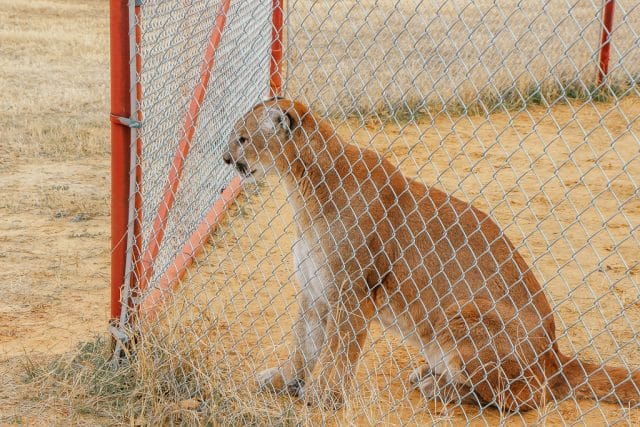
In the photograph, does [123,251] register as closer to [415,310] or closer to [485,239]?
[415,310]

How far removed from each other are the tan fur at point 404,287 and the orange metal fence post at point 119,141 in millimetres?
814

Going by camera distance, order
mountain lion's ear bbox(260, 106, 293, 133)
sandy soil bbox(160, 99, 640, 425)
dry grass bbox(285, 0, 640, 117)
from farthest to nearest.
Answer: dry grass bbox(285, 0, 640, 117), mountain lion's ear bbox(260, 106, 293, 133), sandy soil bbox(160, 99, 640, 425)

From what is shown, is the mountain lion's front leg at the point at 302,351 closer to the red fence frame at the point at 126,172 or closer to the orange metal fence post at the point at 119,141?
the red fence frame at the point at 126,172

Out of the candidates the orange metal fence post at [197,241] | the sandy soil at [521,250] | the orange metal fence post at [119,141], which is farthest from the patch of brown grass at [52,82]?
the orange metal fence post at [119,141]

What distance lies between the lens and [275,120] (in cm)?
474

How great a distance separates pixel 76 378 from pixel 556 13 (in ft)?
41.9

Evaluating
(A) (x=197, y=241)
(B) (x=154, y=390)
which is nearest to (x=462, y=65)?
(A) (x=197, y=241)

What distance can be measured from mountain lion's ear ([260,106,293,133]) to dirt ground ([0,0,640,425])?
0.46 meters

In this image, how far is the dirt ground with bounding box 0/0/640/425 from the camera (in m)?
4.52

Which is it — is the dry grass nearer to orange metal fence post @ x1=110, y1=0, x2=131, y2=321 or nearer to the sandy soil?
the sandy soil

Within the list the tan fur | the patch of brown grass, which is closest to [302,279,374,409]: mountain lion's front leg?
the tan fur

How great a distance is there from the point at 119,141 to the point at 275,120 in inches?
33.9

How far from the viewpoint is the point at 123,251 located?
14.7 ft

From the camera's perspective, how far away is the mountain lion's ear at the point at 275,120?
4.65 meters
